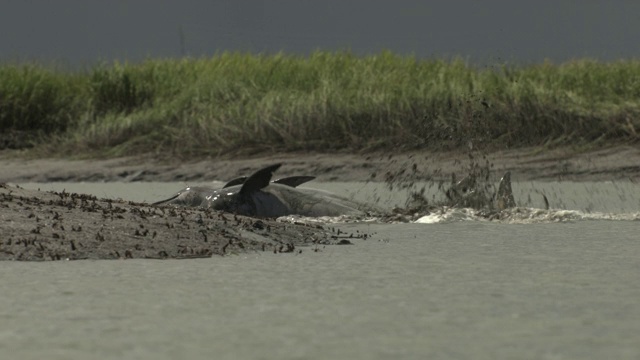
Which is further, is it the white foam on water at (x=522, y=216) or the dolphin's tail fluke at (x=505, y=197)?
the dolphin's tail fluke at (x=505, y=197)

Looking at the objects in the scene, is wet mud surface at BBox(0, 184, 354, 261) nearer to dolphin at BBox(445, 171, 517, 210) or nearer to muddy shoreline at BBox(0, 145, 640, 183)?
dolphin at BBox(445, 171, 517, 210)

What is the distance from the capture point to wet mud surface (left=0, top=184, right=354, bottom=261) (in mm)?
6953

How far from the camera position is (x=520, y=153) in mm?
16578

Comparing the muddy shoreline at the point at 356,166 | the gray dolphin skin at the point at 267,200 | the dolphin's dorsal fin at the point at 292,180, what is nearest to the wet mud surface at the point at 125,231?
the gray dolphin skin at the point at 267,200

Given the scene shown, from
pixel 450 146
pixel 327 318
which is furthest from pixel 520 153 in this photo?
pixel 327 318

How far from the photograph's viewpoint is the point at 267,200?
34.7ft

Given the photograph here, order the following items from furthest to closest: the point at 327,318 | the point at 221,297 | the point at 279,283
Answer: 1. the point at 279,283
2. the point at 221,297
3. the point at 327,318

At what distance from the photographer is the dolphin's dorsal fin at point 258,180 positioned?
1011 cm

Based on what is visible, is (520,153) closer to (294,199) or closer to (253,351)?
(294,199)

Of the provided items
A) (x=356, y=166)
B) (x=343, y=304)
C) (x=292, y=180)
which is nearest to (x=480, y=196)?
(x=292, y=180)

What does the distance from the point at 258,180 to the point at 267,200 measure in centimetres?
39

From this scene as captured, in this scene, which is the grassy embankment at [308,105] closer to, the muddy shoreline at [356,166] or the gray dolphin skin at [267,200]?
the muddy shoreline at [356,166]

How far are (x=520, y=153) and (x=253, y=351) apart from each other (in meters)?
13.0

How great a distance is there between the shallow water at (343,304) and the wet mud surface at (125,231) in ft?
1.19
